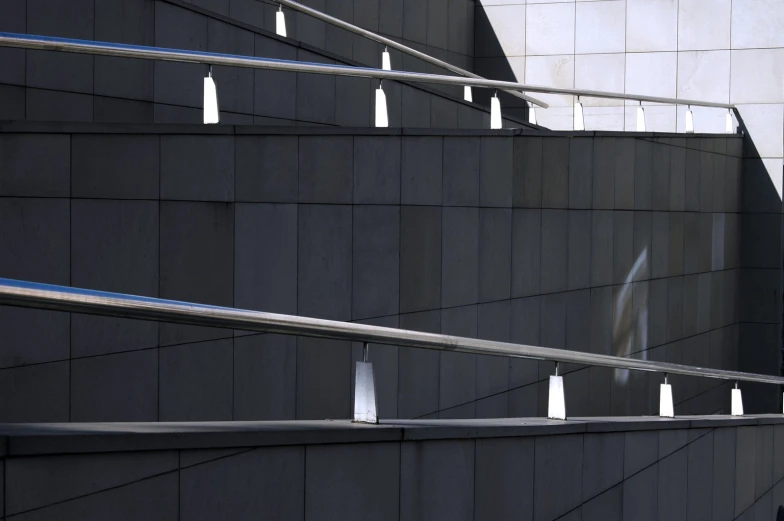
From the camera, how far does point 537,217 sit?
13.7m

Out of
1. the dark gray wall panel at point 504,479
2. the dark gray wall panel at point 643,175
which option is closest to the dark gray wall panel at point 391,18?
the dark gray wall panel at point 643,175

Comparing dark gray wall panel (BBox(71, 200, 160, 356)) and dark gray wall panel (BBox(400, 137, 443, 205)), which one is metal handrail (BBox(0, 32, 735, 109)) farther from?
dark gray wall panel (BBox(71, 200, 160, 356))

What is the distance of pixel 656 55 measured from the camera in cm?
2461

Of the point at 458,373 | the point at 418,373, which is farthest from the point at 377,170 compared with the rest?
the point at 458,373

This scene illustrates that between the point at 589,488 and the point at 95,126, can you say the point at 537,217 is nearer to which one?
the point at 589,488

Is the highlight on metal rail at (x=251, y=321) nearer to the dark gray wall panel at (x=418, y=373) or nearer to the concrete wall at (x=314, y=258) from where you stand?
the concrete wall at (x=314, y=258)

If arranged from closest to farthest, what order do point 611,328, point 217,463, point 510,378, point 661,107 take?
1. point 217,463
2. point 510,378
3. point 611,328
4. point 661,107

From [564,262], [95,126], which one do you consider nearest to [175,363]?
[95,126]

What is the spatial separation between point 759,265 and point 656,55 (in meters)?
5.18

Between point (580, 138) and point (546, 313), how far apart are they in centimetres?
248

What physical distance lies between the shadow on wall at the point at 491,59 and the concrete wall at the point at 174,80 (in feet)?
30.7

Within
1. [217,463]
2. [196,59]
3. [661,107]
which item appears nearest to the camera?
[217,463]

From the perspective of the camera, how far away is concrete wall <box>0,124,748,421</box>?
8.41 meters

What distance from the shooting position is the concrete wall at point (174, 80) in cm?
1019
